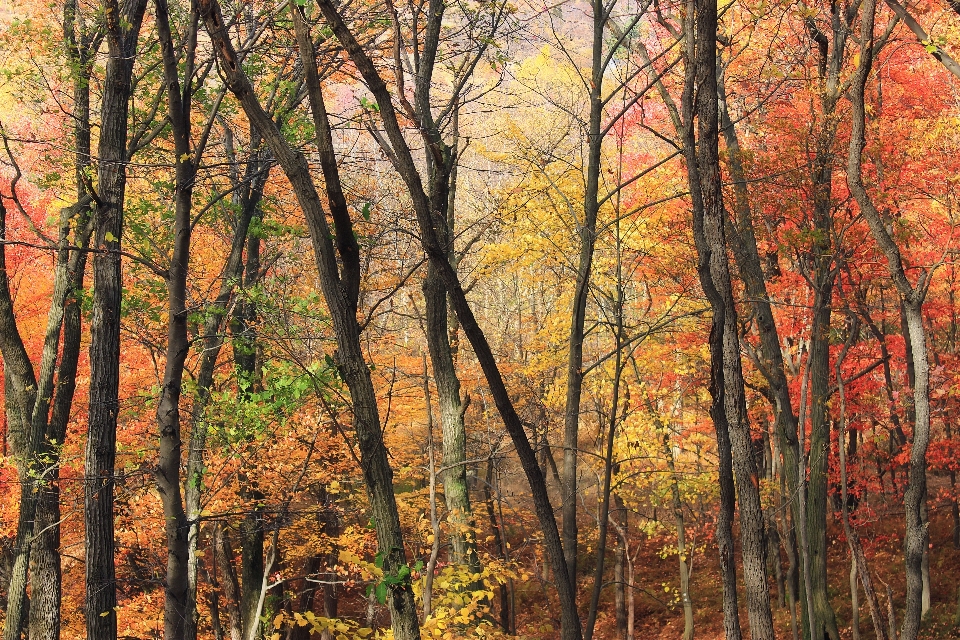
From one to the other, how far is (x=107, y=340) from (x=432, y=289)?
338 centimetres

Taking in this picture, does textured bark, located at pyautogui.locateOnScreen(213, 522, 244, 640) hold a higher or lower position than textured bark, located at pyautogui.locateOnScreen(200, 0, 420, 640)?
lower

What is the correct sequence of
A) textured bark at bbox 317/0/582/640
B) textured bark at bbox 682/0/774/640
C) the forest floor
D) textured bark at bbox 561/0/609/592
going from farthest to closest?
the forest floor
textured bark at bbox 561/0/609/592
textured bark at bbox 682/0/774/640
textured bark at bbox 317/0/582/640

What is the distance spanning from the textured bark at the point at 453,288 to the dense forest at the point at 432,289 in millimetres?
30

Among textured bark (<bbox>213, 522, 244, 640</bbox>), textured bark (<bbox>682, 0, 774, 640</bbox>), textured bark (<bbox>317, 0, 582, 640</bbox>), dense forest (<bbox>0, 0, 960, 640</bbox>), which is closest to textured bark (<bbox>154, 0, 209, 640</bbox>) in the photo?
dense forest (<bbox>0, 0, 960, 640</bbox>)

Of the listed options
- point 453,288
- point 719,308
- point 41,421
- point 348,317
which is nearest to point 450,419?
point 719,308

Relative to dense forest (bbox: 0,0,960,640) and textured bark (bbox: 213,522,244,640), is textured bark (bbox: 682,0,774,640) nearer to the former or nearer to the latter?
dense forest (bbox: 0,0,960,640)

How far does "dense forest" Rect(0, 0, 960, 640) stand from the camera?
653cm

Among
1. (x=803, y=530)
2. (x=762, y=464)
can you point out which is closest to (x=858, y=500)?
(x=762, y=464)

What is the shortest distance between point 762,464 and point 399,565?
19737 mm

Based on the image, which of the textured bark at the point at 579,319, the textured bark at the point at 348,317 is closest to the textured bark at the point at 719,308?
the textured bark at the point at 579,319

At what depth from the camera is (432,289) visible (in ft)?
29.1

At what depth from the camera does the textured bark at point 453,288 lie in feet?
15.8

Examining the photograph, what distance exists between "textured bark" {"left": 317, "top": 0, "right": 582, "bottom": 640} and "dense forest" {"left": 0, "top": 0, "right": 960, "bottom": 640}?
0.03 m

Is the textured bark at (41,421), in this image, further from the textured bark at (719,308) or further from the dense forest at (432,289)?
the textured bark at (719,308)
